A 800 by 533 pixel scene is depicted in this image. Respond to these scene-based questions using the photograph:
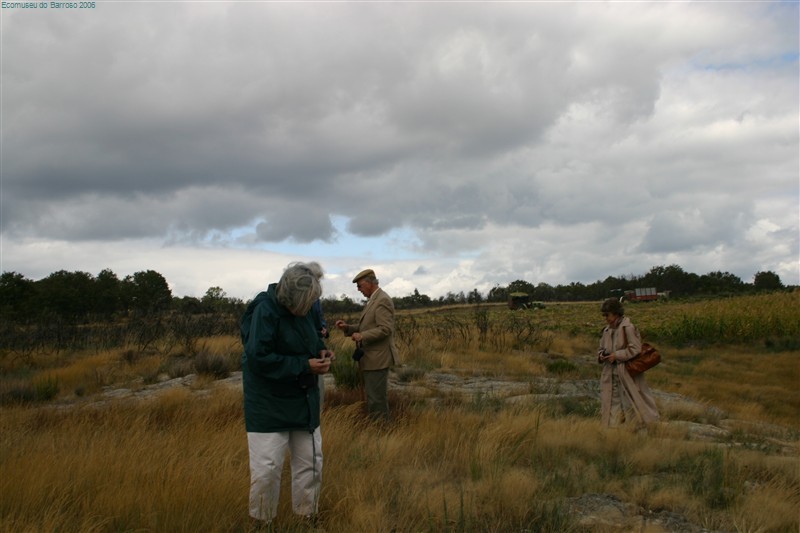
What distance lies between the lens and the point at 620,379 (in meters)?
8.16

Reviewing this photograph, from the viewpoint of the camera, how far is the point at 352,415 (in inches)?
299

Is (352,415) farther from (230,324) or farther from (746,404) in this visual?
(230,324)

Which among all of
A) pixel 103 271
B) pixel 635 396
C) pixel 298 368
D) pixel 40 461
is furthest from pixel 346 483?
pixel 103 271

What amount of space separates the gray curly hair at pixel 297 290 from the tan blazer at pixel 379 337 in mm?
3264

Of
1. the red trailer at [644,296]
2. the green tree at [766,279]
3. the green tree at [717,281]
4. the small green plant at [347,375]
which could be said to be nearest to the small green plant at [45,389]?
the small green plant at [347,375]

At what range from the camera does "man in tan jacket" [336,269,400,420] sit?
24.3 ft

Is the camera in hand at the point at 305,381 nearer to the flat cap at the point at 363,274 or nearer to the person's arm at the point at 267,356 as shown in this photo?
the person's arm at the point at 267,356

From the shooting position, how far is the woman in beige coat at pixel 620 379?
26.1 ft

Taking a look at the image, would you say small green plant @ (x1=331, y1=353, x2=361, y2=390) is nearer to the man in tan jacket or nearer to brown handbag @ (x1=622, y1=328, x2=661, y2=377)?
the man in tan jacket

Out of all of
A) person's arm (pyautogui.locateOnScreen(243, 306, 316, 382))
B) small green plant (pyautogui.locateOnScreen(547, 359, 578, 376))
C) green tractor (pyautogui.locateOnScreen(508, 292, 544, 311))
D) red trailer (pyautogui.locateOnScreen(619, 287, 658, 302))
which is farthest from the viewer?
red trailer (pyautogui.locateOnScreen(619, 287, 658, 302))

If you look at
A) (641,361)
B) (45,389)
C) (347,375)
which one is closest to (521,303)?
(347,375)

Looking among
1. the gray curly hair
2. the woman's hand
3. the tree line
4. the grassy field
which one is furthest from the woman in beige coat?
the tree line

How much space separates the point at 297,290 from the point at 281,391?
0.66 metres

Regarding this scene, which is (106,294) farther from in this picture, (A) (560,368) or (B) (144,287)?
(A) (560,368)
